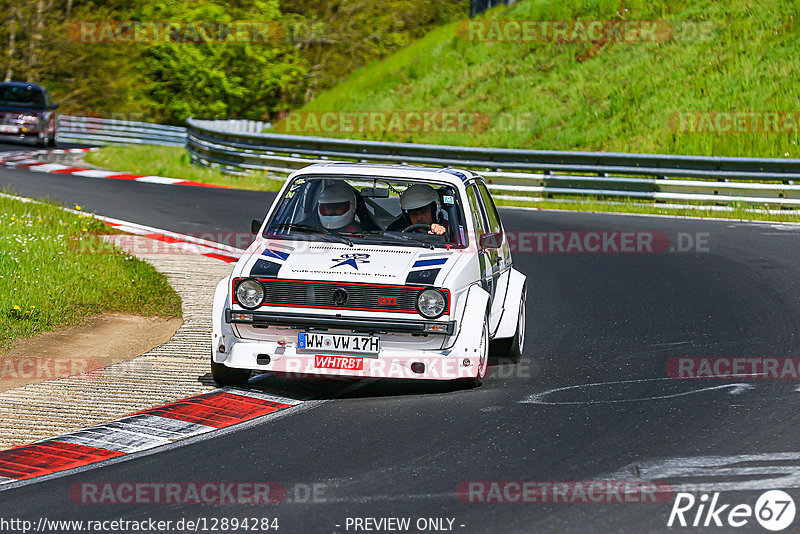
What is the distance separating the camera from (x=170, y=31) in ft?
136

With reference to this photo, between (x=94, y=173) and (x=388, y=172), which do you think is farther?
(x=94, y=173)

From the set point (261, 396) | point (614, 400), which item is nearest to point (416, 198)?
point (261, 396)

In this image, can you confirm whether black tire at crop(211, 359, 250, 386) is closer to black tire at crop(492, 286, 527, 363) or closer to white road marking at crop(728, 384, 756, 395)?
black tire at crop(492, 286, 527, 363)

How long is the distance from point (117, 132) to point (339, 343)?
33.5 m

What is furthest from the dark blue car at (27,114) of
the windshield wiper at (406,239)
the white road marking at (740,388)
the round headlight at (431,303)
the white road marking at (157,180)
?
the white road marking at (740,388)

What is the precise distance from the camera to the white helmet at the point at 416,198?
347 inches

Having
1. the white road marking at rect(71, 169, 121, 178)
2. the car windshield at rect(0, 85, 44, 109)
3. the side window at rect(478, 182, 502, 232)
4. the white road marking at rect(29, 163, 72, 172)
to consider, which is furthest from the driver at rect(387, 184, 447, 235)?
the car windshield at rect(0, 85, 44, 109)

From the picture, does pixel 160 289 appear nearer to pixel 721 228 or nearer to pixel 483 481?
pixel 483 481

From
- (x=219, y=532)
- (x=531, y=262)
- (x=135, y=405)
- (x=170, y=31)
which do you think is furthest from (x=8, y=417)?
(x=170, y=31)

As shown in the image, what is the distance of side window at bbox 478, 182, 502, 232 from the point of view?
9763 mm

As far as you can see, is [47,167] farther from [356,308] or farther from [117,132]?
[356,308]

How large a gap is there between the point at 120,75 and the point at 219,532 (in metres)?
47.8

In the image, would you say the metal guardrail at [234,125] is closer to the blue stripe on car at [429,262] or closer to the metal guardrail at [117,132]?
the metal guardrail at [117,132]

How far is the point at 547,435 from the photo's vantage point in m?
6.77
